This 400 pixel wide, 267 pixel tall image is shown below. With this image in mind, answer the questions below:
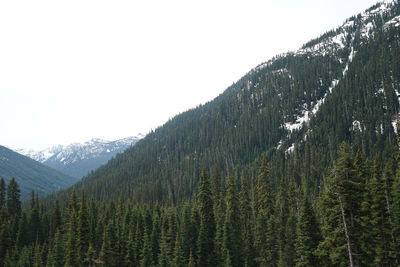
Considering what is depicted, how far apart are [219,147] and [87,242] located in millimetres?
143807

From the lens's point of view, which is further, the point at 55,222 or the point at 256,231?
the point at 55,222

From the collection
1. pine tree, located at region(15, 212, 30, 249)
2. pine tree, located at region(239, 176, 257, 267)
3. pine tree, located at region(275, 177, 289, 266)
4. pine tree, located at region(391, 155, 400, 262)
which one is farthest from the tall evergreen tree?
pine tree, located at region(15, 212, 30, 249)

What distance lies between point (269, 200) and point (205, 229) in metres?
13.9

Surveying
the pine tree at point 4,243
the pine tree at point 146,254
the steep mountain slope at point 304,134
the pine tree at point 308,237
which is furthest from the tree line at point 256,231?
the steep mountain slope at point 304,134

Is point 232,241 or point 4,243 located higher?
point 4,243

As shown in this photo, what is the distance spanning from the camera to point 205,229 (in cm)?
5119

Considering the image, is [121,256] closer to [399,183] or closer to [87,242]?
[87,242]

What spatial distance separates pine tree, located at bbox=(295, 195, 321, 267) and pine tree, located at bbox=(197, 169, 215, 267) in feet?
64.2

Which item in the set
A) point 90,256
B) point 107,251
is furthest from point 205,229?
point 90,256

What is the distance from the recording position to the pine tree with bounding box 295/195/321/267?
107ft

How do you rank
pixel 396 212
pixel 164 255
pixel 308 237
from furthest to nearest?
pixel 164 255 < pixel 308 237 < pixel 396 212

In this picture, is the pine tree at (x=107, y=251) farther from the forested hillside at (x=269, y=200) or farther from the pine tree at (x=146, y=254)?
the pine tree at (x=146, y=254)

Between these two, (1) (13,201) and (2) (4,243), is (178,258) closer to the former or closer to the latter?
(2) (4,243)

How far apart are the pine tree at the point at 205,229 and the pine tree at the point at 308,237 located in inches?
771
